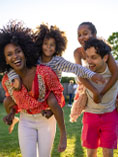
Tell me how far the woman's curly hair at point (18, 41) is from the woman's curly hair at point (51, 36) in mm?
151

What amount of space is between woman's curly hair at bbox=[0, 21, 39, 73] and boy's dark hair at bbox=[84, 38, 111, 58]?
0.61 meters

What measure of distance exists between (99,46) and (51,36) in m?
0.57

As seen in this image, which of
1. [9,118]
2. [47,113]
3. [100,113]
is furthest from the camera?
[100,113]

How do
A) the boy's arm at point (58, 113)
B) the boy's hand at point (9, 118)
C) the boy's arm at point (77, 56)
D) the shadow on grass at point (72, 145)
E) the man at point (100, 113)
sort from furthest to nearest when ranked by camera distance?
the shadow on grass at point (72, 145) → the boy's arm at point (77, 56) → the man at point (100, 113) → the boy's hand at point (9, 118) → the boy's arm at point (58, 113)

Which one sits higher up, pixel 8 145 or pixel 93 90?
pixel 93 90

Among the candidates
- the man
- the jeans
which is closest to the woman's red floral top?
the jeans

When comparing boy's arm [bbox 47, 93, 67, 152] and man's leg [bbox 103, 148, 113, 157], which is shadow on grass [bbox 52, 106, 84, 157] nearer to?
man's leg [bbox 103, 148, 113, 157]

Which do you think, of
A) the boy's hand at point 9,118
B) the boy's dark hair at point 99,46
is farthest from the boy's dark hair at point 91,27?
A: the boy's hand at point 9,118

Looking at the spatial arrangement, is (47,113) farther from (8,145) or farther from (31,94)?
(8,145)

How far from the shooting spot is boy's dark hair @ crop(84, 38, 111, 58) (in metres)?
3.03

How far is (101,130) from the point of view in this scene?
323 centimetres

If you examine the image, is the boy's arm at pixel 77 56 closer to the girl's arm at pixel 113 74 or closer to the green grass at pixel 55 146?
the girl's arm at pixel 113 74

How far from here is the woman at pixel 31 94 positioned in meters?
2.74

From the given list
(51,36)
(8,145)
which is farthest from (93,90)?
(8,145)
